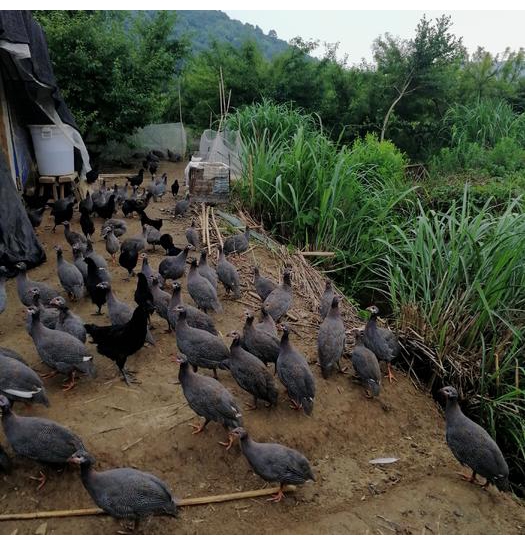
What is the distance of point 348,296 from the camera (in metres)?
7.91

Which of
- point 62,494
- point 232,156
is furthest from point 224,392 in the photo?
point 232,156

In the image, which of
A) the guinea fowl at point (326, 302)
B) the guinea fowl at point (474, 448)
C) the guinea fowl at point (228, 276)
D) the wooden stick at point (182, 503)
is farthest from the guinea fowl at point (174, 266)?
the guinea fowl at point (474, 448)

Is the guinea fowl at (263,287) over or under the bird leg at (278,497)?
over

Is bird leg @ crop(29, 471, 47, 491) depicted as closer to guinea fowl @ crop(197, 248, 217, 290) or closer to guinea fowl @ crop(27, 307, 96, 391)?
guinea fowl @ crop(27, 307, 96, 391)

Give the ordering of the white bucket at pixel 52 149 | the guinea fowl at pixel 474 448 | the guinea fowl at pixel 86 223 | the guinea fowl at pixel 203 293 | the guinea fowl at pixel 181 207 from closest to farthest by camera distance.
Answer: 1. the guinea fowl at pixel 474 448
2. the guinea fowl at pixel 203 293
3. the guinea fowl at pixel 86 223
4. the guinea fowl at pixel 181 207
5. the white bucket at pixel 52 149

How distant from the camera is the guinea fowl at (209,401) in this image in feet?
14.0

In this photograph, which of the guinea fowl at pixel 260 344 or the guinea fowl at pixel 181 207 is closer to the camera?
the guinea fowl at pixel 260 344

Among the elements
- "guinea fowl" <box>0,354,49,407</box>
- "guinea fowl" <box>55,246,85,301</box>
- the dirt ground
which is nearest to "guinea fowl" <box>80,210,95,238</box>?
"guinea fowl" <box>55,246,85,301</box>

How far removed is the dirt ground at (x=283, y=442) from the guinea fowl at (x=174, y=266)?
1657 mm

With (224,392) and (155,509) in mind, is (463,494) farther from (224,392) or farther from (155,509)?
(155,509)

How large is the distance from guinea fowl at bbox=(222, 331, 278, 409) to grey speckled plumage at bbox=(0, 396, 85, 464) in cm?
142

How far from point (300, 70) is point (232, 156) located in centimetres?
711

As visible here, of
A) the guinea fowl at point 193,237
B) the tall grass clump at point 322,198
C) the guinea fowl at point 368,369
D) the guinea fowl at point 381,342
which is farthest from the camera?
the guinea fowl at point 193,237

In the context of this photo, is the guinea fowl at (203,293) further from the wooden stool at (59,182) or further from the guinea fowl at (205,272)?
the wooden stool at (59,182)
